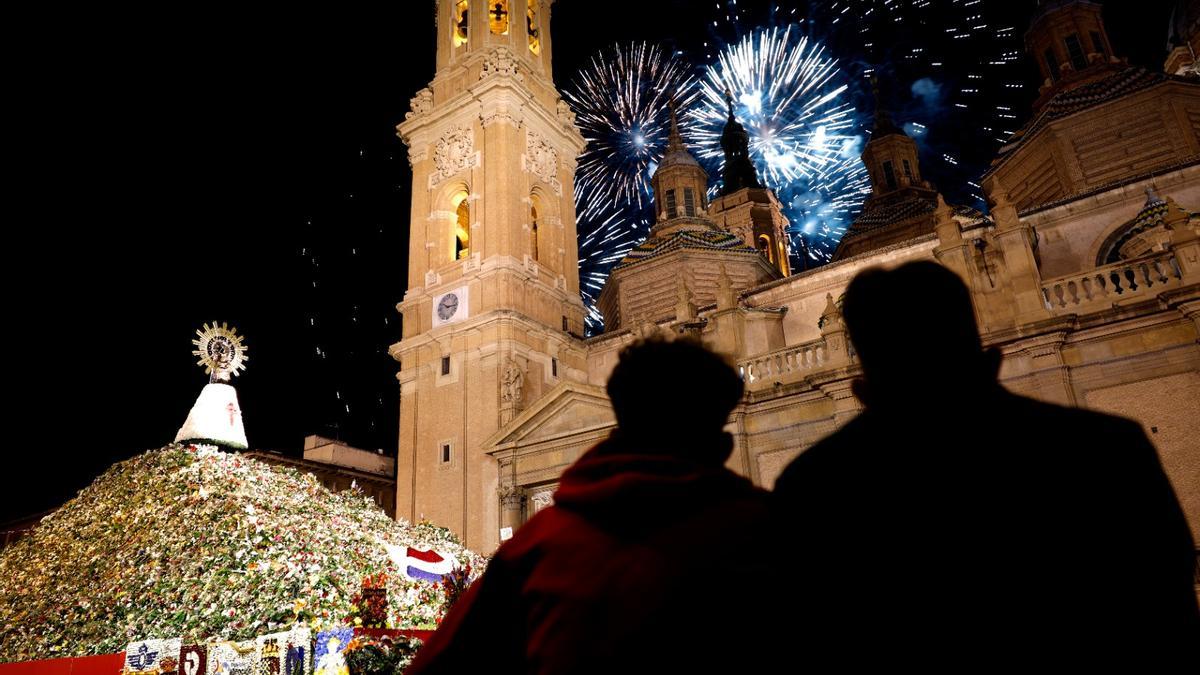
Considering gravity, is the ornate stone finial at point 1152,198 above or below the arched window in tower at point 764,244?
below

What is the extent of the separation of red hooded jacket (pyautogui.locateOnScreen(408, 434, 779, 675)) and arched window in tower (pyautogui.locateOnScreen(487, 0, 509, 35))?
113 ft

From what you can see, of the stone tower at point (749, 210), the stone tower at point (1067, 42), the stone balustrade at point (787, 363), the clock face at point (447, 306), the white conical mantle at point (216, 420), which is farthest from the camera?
the stone tower at point (749, 210)

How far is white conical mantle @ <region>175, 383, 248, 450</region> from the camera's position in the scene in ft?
38.5

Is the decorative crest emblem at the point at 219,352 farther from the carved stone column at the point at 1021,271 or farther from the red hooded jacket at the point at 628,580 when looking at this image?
the carved stone column at the point at 1021,271

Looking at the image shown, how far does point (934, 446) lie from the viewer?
1751 mm

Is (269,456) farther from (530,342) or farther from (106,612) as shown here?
(106,612)

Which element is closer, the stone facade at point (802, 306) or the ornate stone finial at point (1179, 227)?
the ornate stone finial at point (1179, 227)

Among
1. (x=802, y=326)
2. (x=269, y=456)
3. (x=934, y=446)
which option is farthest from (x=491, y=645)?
(x=269, y=456)

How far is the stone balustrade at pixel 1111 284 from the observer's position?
14953 mm

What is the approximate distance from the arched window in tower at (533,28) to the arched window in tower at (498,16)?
1291 mm

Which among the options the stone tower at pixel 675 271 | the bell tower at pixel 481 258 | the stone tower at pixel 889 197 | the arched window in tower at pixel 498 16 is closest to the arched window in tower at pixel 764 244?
the stone tower at pixel 889 197

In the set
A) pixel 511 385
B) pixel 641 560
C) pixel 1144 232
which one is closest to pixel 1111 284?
pixel 1144 232

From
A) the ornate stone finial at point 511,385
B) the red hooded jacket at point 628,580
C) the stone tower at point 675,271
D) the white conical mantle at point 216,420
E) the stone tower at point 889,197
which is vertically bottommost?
the red hooded jacket at point 628,580

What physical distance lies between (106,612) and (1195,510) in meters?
18.7
